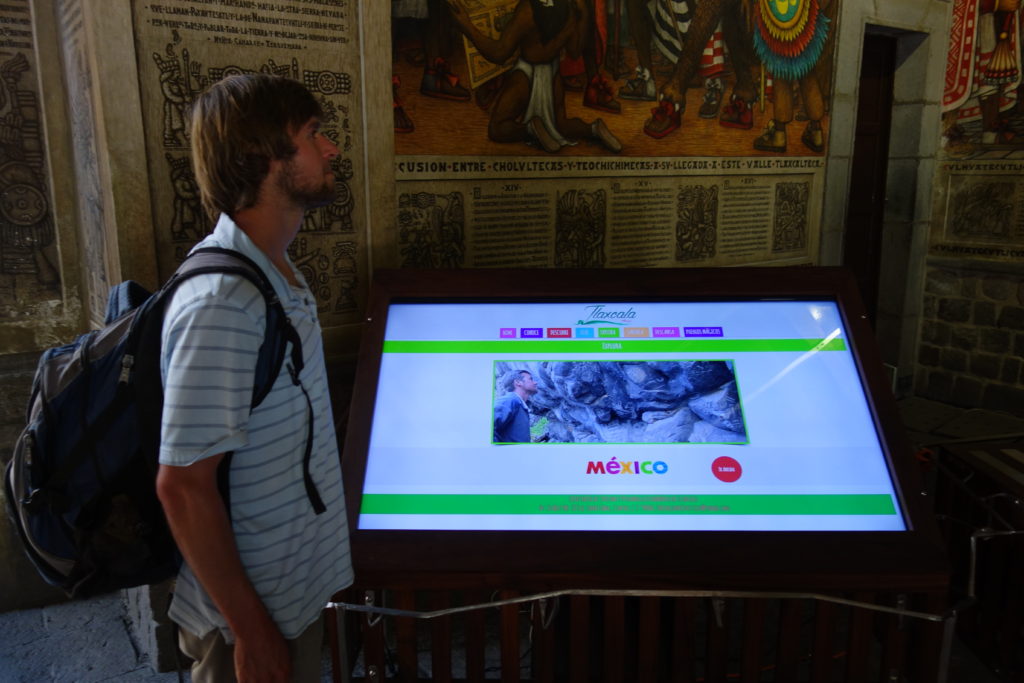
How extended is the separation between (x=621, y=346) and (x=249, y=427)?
1157mm

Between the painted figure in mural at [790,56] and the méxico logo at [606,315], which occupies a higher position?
the painted figure in mural at [790,56]

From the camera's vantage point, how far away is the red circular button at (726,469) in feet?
6.38

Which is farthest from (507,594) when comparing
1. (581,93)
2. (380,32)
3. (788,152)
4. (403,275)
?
(788,152)

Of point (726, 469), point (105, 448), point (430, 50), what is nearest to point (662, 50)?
point (430, 50)

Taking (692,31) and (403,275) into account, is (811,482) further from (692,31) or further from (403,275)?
(692,31)

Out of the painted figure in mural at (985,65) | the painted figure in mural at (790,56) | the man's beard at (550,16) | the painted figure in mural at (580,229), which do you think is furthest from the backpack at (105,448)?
the painted figure in mural at (985,65)

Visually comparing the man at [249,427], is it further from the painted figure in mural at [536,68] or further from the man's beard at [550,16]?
the man's beard at [550,16]

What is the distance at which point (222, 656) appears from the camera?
136 cm

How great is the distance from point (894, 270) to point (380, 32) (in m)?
4.82

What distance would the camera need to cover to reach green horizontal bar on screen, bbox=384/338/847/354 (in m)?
2.15

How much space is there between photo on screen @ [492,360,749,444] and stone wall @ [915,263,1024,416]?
4841 mm

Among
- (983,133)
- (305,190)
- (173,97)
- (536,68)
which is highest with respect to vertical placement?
(536,68)

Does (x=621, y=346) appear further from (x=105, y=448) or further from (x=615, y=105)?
(x=615, y=105)

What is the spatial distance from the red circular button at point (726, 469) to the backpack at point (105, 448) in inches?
45.5
